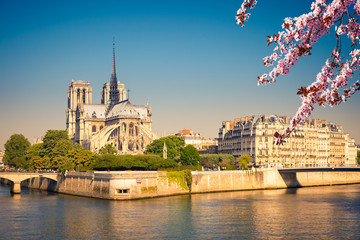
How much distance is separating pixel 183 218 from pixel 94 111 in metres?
118

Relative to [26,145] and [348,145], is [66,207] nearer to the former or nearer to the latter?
[26,145]

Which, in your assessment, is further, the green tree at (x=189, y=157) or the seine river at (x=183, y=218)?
the green tree at (x=189, y=157)

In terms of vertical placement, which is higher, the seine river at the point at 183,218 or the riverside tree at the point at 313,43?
→ the riverside tree at the point at 313,43

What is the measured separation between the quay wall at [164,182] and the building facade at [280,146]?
10.3 meters

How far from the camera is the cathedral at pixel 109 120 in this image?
13696 cm

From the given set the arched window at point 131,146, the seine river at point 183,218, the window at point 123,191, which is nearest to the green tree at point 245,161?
the seine river at point 183,218

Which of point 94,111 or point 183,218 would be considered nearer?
point 183,218

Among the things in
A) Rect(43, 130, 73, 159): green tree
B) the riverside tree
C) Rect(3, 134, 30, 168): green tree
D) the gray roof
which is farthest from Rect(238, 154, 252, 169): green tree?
the riverside tree

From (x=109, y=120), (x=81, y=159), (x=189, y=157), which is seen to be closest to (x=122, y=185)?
(x=81, y=159)

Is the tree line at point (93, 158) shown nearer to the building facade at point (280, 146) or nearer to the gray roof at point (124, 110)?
the building facade at point (280, 146)

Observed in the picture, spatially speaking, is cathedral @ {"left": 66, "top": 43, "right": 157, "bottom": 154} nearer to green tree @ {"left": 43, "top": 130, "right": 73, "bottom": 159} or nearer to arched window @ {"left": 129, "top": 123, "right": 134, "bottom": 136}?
arched window @ {"left": 129, "top": 123, "right": 134, "bottom": 136}

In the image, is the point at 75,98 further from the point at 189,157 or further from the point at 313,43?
the point at 313,43

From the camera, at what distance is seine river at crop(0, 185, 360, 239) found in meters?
39.2

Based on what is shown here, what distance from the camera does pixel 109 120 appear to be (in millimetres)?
151875
